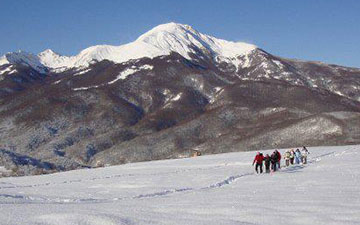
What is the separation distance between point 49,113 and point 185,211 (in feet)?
623

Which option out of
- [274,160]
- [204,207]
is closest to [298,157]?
[274,160]

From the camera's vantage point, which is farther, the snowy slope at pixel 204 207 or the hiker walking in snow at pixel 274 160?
the hiker walking in snow at pixel 274 160

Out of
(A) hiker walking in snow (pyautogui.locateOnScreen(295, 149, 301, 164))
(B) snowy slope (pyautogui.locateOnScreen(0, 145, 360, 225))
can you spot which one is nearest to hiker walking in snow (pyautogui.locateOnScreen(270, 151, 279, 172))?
(A) hiker walking in snow (pyautogui.locateOnScreen(295, 149, 301, 164))

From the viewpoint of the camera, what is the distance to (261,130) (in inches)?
5531

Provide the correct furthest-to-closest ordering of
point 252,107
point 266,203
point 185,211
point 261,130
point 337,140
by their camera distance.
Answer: point 252,107, point 261,130, point 337,140, point 266,203, point 185,211

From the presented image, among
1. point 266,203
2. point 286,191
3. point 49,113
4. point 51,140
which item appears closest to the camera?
point 266,203

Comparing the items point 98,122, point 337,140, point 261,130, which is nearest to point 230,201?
point 337,140

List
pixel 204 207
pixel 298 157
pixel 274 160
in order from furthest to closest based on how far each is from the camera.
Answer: pixel 298 157 < pixel 274 160 < pixel 204 207

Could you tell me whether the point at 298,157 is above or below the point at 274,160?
above

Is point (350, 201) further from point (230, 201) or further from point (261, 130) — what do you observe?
point (261, 130)

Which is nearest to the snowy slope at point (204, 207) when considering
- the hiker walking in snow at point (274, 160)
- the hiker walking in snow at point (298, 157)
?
the hiker walking in snow at point (274, 160)

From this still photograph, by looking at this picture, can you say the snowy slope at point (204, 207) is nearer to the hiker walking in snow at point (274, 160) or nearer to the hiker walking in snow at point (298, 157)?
the hiker walking in snow at point (274, 160)

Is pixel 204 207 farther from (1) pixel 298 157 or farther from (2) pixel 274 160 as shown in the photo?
(1) pixel 298 157

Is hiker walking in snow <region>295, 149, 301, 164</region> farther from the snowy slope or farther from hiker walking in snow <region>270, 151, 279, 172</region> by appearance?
the snowy slope
